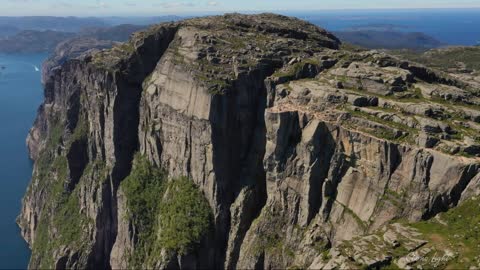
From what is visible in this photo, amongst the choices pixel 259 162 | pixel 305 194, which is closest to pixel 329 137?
pixel 305 194

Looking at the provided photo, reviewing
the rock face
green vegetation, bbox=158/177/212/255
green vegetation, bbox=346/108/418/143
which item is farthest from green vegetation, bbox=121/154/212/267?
green vegetation, bbox=346/108/418/143

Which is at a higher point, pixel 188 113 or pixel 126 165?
pixel 188 113

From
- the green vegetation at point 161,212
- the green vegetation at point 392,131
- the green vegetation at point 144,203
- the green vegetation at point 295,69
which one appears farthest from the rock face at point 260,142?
the green vegetation at point 144,203

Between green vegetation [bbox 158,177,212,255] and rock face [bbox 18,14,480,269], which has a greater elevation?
rock face [bbox 18,14,480,269]

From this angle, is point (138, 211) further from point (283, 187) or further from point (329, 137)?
point (329, 137)

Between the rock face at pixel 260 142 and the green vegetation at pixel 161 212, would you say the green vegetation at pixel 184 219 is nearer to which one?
the green vegetation at pixel 161 212

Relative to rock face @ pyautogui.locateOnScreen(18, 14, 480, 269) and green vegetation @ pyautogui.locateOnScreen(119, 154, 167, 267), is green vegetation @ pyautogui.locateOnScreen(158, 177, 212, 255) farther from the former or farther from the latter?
green vegetation @ pyautogui.locateOnScreen(119, 154, 167, 267)

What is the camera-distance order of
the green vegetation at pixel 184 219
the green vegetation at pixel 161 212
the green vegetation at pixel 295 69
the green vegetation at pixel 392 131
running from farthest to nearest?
the green vegetation at pixel 161 212, the green vegetation at pixel 184 219, the green vegetation at pixel 295 69, the green vegetation at pixel 392 131
